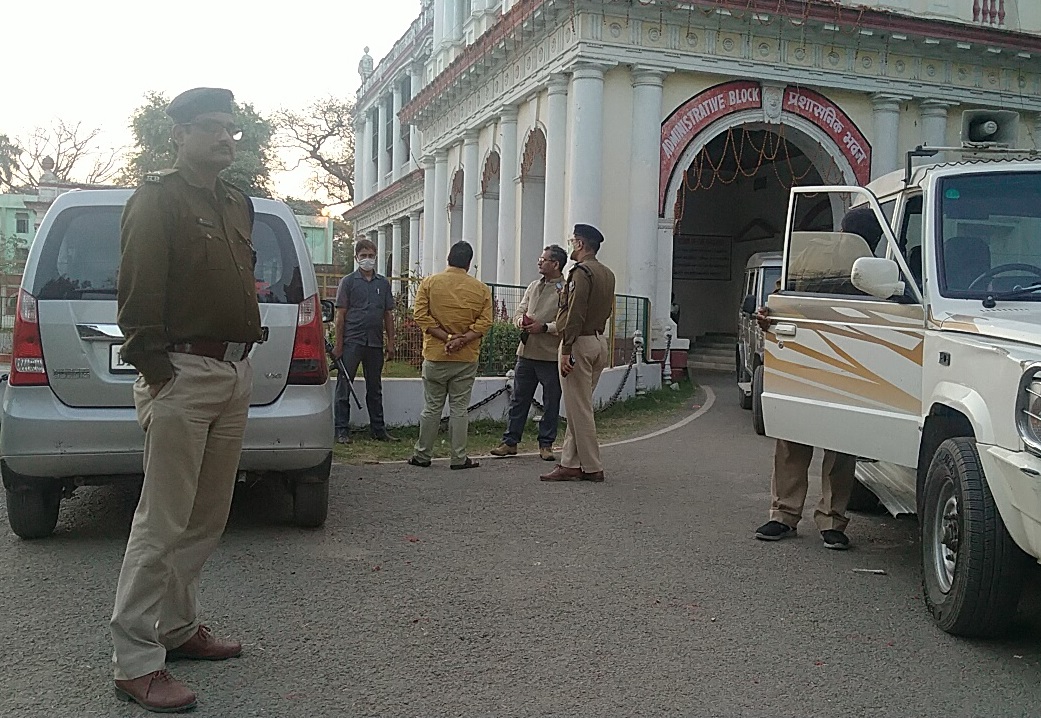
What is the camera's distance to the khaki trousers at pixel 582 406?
8250 mm

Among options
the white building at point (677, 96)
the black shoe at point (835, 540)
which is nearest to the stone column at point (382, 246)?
the white building at point (677, 96)

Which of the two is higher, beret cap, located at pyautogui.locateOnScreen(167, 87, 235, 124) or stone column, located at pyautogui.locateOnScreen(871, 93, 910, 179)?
stone column, located at pyautogui.locateOnScreen(871, 93, 910, 179)

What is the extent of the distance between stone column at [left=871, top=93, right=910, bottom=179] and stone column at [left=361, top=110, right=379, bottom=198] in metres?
25.8

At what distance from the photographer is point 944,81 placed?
18016 millimetres

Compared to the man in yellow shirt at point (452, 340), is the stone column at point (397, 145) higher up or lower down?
higher up

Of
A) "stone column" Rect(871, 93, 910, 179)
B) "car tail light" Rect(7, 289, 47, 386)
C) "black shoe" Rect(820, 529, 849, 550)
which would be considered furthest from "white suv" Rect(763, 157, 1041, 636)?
"stone column" Rect(871, 93, 910, 179)

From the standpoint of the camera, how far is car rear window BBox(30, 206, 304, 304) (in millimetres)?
5645

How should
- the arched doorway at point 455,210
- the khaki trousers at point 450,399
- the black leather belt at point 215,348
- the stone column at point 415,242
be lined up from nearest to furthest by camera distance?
the black leather belt at point 215,348
the khaki trousers at point 450,399
the arched doorway at point 455,210
the stone column at point 415,242

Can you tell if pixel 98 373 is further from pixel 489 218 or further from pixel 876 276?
pixel 489 218

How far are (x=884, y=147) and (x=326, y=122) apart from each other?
143ft

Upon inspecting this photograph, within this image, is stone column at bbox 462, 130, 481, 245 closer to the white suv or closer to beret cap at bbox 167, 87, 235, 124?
the white suv

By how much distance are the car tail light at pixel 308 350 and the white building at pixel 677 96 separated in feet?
34.4

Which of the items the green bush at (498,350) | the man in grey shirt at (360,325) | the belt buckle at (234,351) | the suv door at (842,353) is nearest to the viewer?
the belt buckle at (234,351)

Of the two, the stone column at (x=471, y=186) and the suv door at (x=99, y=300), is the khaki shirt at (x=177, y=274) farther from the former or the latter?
the stone column at (x=471, y=186)
